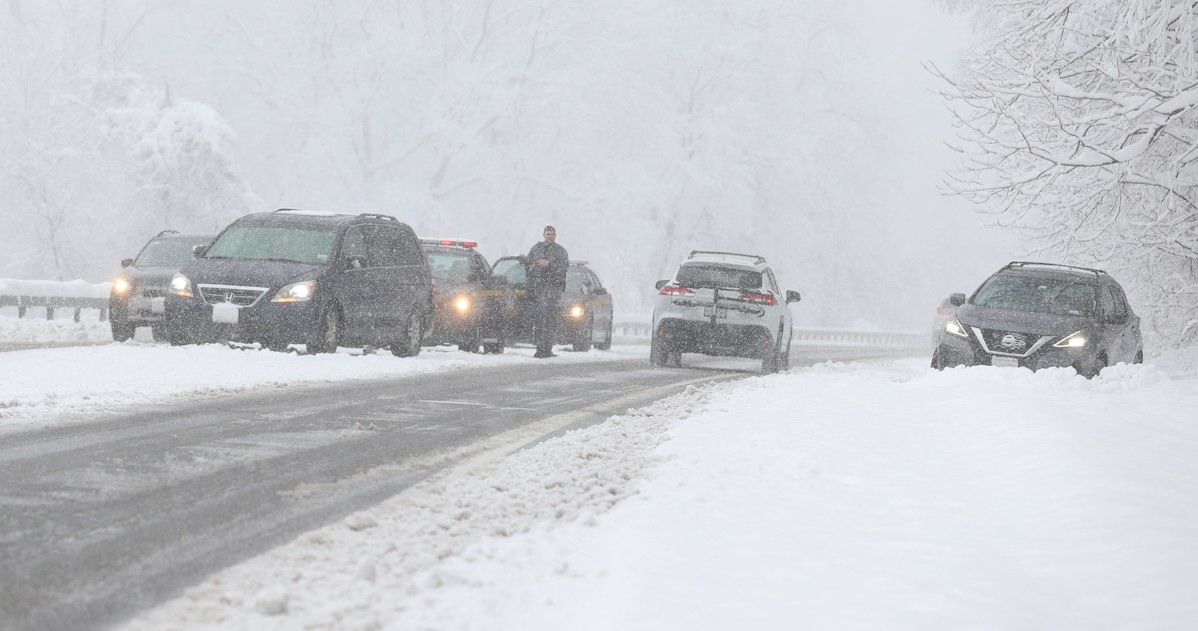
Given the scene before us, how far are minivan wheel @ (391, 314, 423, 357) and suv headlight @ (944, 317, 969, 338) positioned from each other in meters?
7.13

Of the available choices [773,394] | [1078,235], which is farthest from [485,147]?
[773,394]

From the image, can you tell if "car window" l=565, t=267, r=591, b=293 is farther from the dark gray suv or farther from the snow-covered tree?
the dark gray suv

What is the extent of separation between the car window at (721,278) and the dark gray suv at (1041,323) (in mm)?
3032

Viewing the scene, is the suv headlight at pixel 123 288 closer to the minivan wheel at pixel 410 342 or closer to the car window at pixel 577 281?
the minivan wheel at pixel 410 342

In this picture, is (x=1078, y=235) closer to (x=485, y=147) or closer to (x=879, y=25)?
(x=485, y=147)

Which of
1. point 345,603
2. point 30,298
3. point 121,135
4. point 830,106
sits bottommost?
point 345,603

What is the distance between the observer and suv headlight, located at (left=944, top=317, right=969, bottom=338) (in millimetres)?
16188

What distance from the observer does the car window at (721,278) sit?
19.2 meters

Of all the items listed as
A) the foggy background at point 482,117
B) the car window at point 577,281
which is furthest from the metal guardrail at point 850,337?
the car window at point 577,281

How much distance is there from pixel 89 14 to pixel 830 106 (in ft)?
93.6

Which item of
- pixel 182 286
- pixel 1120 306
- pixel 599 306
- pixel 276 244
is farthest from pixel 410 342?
pixel 1120 306

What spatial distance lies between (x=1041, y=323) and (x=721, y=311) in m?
4.66

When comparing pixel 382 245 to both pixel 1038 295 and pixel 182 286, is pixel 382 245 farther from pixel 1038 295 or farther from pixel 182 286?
pixel 1038 295

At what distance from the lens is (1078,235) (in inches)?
731
